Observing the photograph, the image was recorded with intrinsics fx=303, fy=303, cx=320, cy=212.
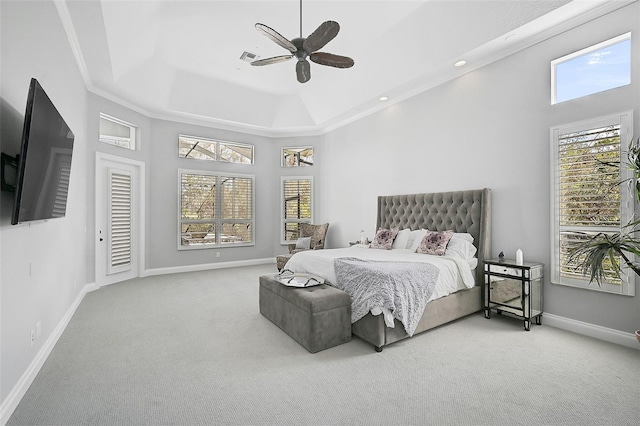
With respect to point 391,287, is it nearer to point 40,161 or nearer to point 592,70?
point 40,161

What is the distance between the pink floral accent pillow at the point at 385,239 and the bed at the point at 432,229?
1.10 feet

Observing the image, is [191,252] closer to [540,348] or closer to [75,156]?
[75,156]

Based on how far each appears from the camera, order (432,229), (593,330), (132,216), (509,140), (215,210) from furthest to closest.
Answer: (215,210) → (132,216) → (432,229) → (509,140) → (593,330)

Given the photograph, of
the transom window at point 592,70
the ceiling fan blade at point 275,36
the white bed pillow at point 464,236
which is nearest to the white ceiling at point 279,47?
the transom window at point 592,70

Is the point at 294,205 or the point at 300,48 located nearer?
the point at 300,48

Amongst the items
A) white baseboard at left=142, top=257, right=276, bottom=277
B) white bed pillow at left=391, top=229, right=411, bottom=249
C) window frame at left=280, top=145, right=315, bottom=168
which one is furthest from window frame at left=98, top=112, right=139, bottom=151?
white bed pillow at left=391, top=229, right=411, bottom=249

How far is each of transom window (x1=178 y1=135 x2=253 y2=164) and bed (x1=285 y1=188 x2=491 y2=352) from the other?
3834 mm

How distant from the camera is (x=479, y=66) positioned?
4242 mm

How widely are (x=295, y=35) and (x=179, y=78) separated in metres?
2.63

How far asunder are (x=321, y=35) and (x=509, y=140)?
2.75m

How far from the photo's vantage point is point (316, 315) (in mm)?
2869

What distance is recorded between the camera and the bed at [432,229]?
2982 mm

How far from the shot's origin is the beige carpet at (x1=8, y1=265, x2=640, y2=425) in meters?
1.99

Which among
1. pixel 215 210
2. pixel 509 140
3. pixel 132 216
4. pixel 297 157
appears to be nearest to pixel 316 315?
pixel 509 140
